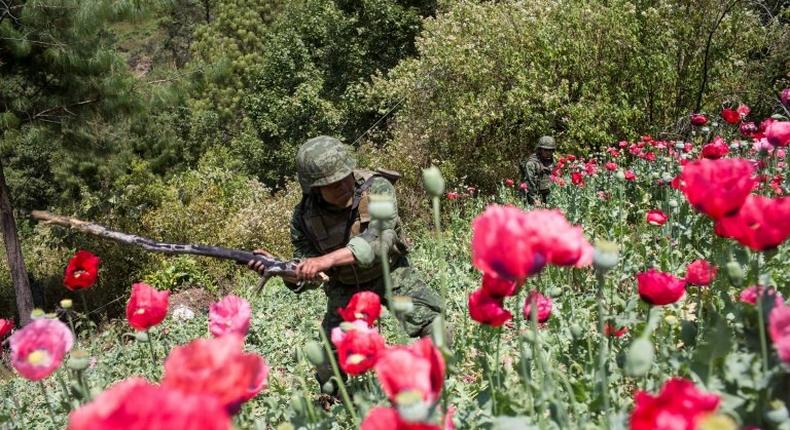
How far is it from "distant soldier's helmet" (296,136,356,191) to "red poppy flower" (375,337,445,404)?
1.72 m

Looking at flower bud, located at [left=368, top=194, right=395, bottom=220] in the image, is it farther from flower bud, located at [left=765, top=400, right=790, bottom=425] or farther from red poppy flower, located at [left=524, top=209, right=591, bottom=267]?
flower bud, located at [left=765, top=400, right=790, bottom=425]

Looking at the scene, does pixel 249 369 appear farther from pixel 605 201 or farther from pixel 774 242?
pixel 605 201

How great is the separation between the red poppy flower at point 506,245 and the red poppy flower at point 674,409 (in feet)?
0.86

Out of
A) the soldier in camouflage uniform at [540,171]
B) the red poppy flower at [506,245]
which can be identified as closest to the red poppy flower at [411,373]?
the red poppy flower at [506,245]

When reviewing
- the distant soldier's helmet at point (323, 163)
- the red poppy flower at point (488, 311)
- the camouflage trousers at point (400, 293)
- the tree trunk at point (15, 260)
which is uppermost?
the red poppy flower at point (488, 311)

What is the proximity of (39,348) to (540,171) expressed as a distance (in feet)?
21.0

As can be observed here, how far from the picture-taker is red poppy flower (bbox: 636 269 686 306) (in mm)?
1590

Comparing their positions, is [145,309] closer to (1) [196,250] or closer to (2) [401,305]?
(1) [196,250]

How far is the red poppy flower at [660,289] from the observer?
159cm

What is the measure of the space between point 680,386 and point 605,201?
4.89 m

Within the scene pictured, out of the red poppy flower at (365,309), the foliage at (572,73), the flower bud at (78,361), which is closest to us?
the flower bud at (78,361)

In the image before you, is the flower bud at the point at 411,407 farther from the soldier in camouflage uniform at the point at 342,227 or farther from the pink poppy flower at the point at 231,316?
the soldier in camouflage uniform at the point at 342,227

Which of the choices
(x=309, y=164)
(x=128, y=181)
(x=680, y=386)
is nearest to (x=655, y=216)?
(x=309, y=164)

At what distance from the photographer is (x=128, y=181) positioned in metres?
13.5
